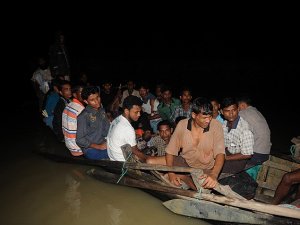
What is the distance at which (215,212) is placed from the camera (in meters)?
3.78

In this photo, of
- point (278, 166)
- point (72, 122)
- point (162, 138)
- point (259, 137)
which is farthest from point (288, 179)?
point (72, 122)

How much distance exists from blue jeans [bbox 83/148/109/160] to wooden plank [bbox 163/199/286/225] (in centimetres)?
190

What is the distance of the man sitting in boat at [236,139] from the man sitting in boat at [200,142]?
539mm

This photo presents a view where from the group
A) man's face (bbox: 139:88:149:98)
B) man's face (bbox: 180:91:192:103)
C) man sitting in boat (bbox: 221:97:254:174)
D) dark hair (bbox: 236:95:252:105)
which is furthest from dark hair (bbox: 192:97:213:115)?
man's face (bbox: 139:88:149:98)

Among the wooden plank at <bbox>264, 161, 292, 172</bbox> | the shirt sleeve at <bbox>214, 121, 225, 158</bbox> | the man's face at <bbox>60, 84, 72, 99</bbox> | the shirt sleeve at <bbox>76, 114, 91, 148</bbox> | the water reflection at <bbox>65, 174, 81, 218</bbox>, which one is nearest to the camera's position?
the shirt sleeve at <bbox>214, 121, 225, 158</bbox>

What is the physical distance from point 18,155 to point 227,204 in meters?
5.84

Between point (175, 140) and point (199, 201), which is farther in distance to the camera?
point (175, 140)

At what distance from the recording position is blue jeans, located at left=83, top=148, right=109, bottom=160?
18.5 feet

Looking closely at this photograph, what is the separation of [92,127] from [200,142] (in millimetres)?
2369

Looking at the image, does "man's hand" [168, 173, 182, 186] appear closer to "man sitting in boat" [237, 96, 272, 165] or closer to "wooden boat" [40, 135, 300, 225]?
"wooden boat" [40, 135, 300, 225]

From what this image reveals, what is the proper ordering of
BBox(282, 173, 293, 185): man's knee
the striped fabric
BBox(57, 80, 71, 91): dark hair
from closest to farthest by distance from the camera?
BBox(282, 173, 293, 185): man's knee
the striped fabric
BBox(57, 80, 71, 91): dark hair

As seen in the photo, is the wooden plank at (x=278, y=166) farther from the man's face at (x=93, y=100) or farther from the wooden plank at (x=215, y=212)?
the man's face at (x=93, y=100)

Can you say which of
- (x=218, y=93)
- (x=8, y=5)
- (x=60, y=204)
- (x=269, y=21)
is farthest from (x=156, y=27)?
(x=60, y=204)

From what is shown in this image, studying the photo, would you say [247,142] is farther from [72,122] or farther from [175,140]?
[72,122]
